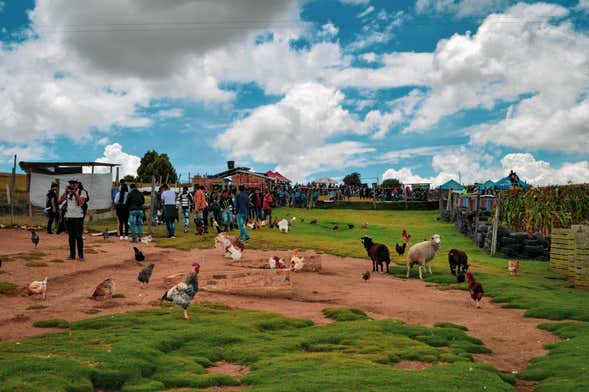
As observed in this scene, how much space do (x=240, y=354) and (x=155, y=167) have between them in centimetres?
8374

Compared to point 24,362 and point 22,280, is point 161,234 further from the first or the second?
point 24,362

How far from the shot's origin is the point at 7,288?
1281cm

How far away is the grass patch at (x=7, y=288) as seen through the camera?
41.6ft

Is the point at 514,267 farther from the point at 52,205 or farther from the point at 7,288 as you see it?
the point at 52,205

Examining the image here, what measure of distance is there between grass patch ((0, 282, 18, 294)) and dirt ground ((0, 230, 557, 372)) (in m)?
0.36

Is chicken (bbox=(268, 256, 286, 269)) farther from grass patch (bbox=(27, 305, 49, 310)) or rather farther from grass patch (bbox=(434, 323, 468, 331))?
grass patch (bbox=(27, 305, 49, 310))

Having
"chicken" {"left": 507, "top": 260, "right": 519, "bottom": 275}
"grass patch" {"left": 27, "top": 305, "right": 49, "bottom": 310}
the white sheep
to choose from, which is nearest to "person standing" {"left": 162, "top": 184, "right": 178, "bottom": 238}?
the white sheep

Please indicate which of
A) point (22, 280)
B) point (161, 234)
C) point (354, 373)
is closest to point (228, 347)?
point (354, 373)

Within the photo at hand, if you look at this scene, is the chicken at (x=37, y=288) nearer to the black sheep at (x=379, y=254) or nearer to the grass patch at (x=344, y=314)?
the grass patch at (x=344, y=314)

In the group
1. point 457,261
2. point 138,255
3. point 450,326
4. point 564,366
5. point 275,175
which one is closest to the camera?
point 564,366

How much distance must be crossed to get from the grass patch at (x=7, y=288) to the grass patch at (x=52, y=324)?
11.3ft

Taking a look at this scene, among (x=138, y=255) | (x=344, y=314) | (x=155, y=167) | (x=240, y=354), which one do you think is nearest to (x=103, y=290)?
(x=240, y=354)

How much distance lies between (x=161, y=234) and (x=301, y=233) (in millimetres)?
9779

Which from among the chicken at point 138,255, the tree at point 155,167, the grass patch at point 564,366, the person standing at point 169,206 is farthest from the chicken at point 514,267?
the tree at point 155,167
